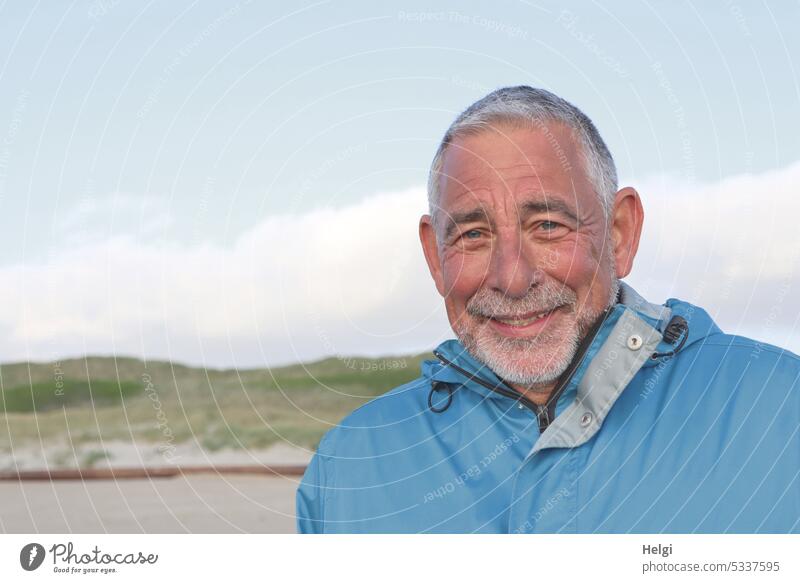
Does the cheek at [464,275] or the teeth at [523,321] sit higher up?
the cheek at [464,275]

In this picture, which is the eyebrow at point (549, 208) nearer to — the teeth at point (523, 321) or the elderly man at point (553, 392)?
the elderly man at point (553, 392)

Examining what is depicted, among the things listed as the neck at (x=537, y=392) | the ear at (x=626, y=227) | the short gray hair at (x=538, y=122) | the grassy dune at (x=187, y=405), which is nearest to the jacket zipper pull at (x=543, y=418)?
the neck at (x=537, y=392)

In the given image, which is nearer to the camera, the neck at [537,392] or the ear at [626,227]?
the neck at [537,392]

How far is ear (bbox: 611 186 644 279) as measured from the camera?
4086 millimetres

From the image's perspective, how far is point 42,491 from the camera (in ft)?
47.4

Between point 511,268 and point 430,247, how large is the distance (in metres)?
0.60

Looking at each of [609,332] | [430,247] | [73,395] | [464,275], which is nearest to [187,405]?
[73,395]

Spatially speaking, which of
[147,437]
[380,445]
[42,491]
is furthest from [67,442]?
[380,445]

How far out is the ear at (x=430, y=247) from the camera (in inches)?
169

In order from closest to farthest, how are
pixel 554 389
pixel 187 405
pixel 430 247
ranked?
pixel 554 389, pixel 430 247, pixel 187 405

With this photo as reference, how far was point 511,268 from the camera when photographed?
3836 mm

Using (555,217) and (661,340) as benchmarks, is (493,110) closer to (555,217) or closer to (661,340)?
(555,217)

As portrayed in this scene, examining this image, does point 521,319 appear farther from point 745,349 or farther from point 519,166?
point 745,349
